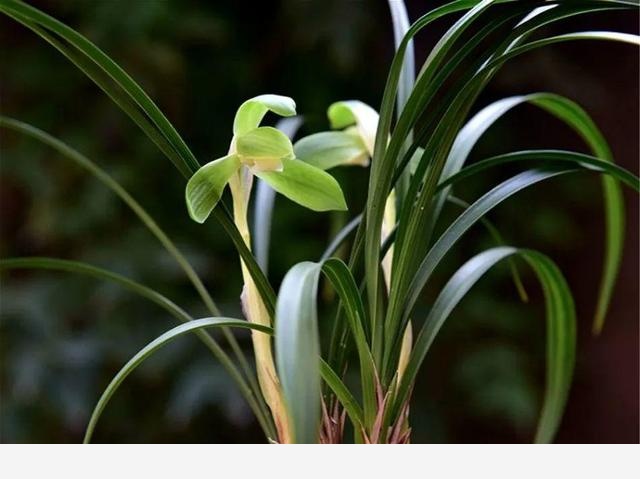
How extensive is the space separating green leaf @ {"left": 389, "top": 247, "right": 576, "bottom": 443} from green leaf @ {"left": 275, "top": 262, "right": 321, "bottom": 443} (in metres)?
0.13

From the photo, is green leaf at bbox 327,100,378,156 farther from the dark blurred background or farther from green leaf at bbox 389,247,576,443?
the dark blurred background

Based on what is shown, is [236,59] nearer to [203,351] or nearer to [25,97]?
[25,97]

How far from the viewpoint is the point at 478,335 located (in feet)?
4.41

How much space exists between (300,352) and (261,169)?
0.16 meters

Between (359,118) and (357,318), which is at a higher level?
(359,118)

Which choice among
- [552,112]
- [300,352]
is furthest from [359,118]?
[300,352]

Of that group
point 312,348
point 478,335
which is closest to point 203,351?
point 478,335

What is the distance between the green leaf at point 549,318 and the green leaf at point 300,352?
0.13 m

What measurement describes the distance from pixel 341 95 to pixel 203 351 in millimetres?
486

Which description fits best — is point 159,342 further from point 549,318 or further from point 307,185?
point 549,318

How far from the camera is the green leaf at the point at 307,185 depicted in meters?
0.42

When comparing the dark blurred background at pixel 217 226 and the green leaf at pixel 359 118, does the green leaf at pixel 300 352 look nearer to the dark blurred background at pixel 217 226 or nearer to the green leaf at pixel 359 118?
the green leaf at pixel 359 118

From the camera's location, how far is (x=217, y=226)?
125 centimetres

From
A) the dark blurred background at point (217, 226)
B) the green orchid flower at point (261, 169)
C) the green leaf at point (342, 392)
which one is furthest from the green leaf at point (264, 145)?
the dark blurred background at point (217, 226)
